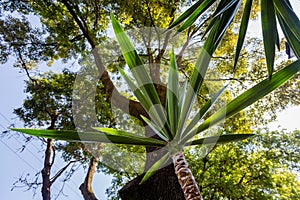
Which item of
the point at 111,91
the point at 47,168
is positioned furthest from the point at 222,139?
the point at 47,168

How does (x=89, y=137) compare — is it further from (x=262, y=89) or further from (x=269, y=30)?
(x=269, y=30)

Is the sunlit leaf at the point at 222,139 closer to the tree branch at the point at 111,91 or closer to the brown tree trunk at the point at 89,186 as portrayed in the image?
the tree branch at the point at 111,91

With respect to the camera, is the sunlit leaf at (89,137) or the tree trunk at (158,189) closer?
the sunlit leaf at (89,137)

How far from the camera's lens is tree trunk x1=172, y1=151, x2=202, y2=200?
103cm

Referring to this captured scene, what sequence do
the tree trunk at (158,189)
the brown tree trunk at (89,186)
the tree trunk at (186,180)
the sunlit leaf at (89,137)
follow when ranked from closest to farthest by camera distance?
the tree trunk at (186,180), the sunlit leaf at (89,137), the tree trunk at (158,189), the brown tree trunk at (89,186)

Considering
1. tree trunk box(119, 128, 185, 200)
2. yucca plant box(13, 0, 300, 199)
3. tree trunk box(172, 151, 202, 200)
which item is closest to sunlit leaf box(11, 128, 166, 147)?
yucca plant box(13, 0, 300, 199)

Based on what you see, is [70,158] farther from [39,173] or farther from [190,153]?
[190,153]

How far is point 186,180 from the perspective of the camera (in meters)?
1.09

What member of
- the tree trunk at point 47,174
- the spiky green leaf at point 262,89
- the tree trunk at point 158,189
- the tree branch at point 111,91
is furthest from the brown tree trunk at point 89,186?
the spiky green leaf at point 262,89

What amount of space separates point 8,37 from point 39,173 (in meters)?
3.33

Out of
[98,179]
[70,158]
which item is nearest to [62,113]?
[70,158]

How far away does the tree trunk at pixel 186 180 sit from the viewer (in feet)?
3.37

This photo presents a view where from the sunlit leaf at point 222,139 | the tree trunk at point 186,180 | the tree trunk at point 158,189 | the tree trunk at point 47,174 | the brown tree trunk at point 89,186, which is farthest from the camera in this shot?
the tree trunk at point 47,174

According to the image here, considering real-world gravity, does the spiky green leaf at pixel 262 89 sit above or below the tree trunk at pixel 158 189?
above
